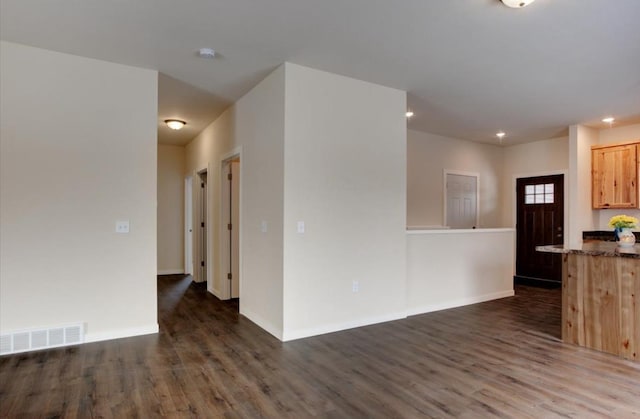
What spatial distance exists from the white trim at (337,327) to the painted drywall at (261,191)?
5.5 inches

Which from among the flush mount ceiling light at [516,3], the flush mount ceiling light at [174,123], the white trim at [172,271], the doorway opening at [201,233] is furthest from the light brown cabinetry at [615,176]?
the white trim at [172,271]

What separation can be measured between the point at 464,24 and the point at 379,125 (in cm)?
156

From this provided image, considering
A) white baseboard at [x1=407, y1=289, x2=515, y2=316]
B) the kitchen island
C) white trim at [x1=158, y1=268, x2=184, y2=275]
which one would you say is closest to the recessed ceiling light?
white baseboard at [x1=407, y1=289, x2=515, y2=316]

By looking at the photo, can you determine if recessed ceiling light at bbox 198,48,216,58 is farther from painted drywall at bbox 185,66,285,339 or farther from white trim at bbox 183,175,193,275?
white trim at bbox 183,175,193,275

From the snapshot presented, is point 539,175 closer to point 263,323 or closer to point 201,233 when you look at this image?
point 263,323

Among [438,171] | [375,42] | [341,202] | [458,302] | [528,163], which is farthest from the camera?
[528,163]

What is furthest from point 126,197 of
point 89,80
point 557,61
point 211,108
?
point 557,61

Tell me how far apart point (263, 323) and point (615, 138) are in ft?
20.4

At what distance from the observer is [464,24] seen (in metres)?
2.82

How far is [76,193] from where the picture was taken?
3.47 meters

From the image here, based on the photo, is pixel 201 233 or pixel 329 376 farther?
pixel 201 233

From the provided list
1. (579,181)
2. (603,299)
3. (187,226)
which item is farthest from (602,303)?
(187,226)

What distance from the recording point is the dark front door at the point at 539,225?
6.75 m

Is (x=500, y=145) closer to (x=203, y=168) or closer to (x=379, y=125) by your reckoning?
(x=379, y=125)
